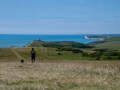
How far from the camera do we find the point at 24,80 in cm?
2662

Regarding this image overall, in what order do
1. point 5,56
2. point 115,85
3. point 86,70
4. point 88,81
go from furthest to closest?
1. point 5,56
2. point 86,70
3. point 88,81
4. point 115,85

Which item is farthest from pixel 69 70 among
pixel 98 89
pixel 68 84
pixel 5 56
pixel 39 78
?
pixel 5 56

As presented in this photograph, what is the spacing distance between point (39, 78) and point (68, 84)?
392cm

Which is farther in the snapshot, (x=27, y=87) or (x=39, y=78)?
(x=39, y=78)

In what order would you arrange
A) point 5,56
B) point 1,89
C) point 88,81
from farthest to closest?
point 5,56 < point 88,81 < point 1,89

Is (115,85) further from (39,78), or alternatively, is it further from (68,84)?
(39,78)

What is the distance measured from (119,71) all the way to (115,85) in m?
9.67

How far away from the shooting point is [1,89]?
21.8 metres

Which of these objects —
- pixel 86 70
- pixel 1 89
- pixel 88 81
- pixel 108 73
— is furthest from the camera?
pixel 86 70

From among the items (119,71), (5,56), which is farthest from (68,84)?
(5,56)

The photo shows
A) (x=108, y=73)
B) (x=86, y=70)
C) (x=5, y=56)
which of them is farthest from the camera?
(x=5, y=56)

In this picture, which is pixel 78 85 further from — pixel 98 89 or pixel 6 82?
pixel 6 82

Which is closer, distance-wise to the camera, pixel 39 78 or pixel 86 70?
pixel 39 78

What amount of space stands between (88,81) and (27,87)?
5.63m
